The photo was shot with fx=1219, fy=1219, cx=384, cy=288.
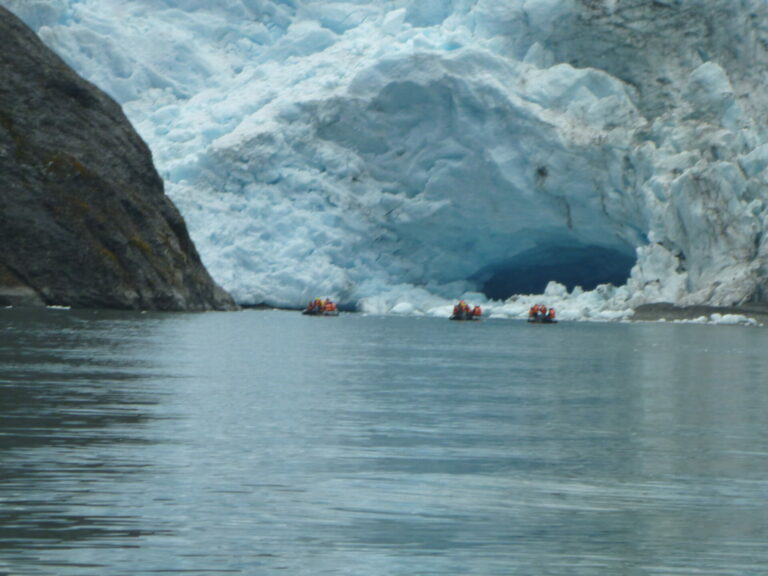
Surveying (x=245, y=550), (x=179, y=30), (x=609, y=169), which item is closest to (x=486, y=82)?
(x=609, y=169)

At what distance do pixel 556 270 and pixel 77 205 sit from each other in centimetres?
2345

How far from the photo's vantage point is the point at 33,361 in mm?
16922

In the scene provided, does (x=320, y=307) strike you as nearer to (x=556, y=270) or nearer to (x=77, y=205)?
(x=77, y=205)

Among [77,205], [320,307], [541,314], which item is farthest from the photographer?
[320,307]

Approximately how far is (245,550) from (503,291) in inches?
2049

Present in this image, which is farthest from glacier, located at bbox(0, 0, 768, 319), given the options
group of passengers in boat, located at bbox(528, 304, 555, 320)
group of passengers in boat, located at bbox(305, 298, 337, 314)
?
group of passengers in boat, located at bbox(528, 304, 555, 320)

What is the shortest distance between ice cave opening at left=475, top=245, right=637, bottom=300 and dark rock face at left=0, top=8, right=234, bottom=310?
13.5 metres

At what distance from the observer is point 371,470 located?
27.4ft

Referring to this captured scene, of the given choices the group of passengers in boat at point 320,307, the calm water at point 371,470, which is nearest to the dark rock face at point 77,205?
the group of passengers in boat at point 320,307

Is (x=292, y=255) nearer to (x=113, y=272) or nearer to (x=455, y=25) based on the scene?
(x=113, y=272)

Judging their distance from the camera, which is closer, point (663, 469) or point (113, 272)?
point (663, 469)

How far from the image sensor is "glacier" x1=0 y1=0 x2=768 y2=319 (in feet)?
151

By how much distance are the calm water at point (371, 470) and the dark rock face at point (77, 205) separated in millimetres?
22518

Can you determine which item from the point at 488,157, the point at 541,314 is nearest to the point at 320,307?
the point at 541,314
